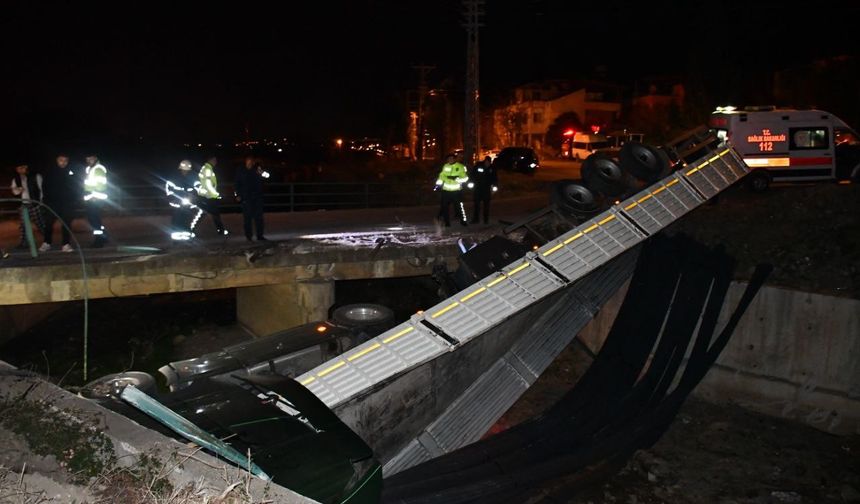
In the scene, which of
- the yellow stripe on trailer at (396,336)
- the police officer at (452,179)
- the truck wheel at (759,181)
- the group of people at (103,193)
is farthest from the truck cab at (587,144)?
the yellow stripe on trailer at (396,336)

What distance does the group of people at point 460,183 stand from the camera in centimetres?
1220

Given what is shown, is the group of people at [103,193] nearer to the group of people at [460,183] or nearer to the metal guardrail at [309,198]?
the group of people at [460,183]

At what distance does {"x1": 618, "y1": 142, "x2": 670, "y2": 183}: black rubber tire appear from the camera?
11105 mm

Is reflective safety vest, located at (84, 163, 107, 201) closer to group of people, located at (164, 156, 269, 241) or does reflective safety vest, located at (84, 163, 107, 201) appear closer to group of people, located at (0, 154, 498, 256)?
group of people, located at (0, 154, 498, 256)

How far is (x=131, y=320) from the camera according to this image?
12773 millimetres

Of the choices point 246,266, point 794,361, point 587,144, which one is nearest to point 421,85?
point 587,144

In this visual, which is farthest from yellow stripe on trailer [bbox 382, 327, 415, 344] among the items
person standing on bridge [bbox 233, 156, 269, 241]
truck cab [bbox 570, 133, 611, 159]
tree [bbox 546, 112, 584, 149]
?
tree [bbox 546, 112, 584, 149]

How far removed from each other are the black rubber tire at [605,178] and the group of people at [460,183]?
6.92ft

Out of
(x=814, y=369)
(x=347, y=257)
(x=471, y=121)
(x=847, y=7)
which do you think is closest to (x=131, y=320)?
(x=347, y=257)

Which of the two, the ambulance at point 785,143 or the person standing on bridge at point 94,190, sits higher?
the ambulance at point 785,143

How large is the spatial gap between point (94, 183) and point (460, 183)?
19.3 feet

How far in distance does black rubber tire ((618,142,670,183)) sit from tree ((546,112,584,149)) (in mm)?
→ 41161

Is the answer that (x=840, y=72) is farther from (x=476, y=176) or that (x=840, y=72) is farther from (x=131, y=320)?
(x=131, y=320)

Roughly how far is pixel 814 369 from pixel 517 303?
379 cm
